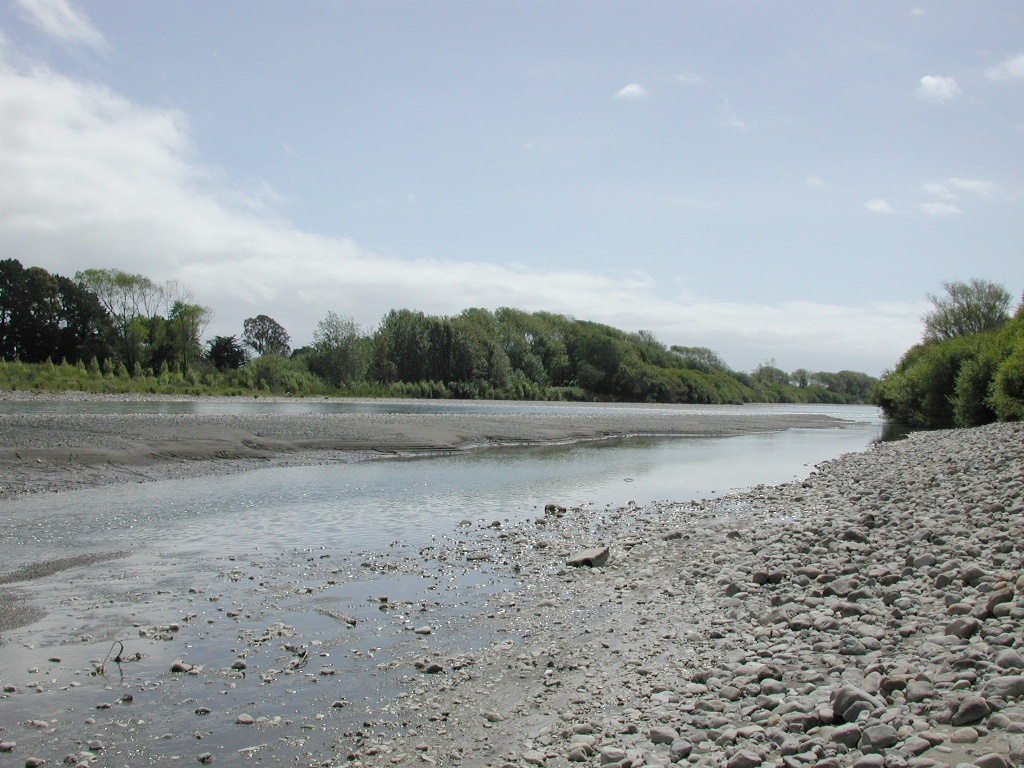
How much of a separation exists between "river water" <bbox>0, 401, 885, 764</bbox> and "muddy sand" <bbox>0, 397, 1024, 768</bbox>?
5 centimetres

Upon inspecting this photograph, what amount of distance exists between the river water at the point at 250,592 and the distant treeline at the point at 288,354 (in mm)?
51682

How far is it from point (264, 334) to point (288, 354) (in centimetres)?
676

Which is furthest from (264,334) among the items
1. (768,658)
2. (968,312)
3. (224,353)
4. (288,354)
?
(768,658)

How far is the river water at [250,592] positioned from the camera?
648 centimetres

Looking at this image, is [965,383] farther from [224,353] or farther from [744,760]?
[224,353]

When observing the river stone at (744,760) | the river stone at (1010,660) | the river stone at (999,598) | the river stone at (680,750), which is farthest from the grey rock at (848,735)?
the river stone at (999,598)

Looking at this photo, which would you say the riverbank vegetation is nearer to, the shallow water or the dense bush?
the dense bush

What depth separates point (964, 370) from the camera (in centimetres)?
4488

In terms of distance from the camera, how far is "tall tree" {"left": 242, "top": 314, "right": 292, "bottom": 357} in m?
130

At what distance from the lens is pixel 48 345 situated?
86.8m

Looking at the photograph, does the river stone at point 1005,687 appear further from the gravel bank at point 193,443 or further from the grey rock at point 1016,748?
the gravel bank at point 193,443

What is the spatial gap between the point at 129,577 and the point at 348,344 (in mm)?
86877

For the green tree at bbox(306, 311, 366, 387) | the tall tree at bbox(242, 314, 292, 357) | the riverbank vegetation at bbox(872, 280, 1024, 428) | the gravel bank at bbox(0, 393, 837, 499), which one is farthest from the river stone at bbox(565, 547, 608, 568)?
the tall tree at bbox(242, 314, 292, 357)

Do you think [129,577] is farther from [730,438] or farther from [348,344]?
[348,344]
